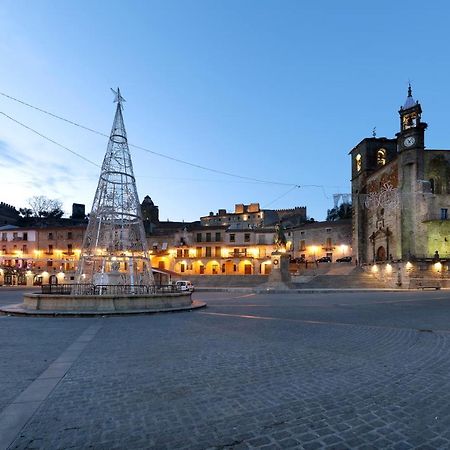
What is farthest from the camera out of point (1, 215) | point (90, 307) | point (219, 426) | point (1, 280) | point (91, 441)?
point (1, 215)

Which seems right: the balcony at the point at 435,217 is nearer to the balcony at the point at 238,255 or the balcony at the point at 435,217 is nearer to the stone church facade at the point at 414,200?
the stone church facade at the point at 414,200

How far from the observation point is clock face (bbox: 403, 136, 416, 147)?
1805 inches

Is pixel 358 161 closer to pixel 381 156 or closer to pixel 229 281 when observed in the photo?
pixel 381 156

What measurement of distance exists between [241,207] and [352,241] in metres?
34.0

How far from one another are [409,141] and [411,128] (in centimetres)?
159

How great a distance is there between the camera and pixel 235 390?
17.2ft

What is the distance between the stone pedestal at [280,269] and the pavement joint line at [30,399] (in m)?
31.5

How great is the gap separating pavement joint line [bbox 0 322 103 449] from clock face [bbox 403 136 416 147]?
158ft

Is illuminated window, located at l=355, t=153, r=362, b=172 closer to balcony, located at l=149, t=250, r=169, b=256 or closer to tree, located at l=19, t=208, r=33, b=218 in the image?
balcony, located at l=149, t=250, r=169, b=256

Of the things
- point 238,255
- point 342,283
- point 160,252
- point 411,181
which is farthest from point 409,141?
point 160,252

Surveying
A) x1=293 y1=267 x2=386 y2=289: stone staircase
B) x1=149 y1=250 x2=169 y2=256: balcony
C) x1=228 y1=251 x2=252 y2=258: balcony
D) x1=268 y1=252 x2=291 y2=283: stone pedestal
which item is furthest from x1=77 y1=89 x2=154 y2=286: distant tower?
x1=149 y1=250 x2=169 y2=256: balcony

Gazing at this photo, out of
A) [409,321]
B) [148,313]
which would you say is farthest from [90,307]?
[409,321]

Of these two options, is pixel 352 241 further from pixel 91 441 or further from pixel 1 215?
pixel 1 215

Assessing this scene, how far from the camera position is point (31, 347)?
27.4 feet
